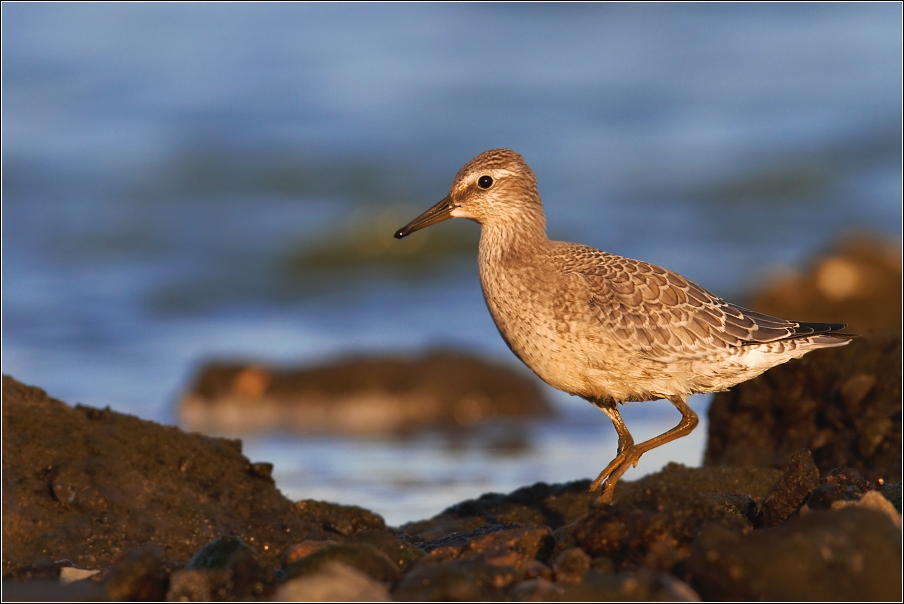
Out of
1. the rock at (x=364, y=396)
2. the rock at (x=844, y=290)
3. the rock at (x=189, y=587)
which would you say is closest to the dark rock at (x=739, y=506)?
the rock at (x=189, y=587)

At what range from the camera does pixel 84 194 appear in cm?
2128

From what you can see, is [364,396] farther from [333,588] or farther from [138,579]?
[333,588]

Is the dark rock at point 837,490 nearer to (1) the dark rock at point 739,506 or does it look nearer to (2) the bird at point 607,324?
(1) the dark rock at point 739,506

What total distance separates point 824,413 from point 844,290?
16.9ft

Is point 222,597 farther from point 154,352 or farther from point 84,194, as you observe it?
point 84,194

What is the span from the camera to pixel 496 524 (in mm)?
6414

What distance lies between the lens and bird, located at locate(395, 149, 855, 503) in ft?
21.2

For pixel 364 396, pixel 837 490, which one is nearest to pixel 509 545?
pixel 837 490

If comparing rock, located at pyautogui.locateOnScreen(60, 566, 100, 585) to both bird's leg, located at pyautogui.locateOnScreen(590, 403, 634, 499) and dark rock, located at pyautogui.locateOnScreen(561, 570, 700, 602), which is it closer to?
dark rock, located at pyautogui.locateOnScreen(561, 570, 700, 602)

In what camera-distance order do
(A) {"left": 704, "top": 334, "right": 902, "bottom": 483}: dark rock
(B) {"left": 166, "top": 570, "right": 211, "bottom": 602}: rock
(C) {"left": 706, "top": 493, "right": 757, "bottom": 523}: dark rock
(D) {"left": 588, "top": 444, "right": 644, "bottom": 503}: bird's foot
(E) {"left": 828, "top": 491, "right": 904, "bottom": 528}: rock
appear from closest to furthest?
(B) {"left": 166, "top": 570, "right": 211, "bottom": 602}: rock, (E) {"left": 828, "top": 491, "right": 904, "bottom": 528}: rock, (C) {"left": 706, "top": 493, "right": 757, "bottom": 523}: dark rock, (D) {"left": 588, "top": 444, "right": 644, "bottom": 503}: bird's foot, (A) {"left": 704, "top": 334, "right": 902, "bottom": 483}: dark rock

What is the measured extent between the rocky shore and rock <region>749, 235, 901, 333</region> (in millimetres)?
4302

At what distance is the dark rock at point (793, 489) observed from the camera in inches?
213

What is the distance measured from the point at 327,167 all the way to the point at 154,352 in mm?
9205

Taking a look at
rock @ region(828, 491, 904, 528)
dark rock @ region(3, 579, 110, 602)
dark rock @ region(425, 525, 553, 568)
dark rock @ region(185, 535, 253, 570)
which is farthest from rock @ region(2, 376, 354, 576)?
rock @ region(828, 491, 904, 528)
